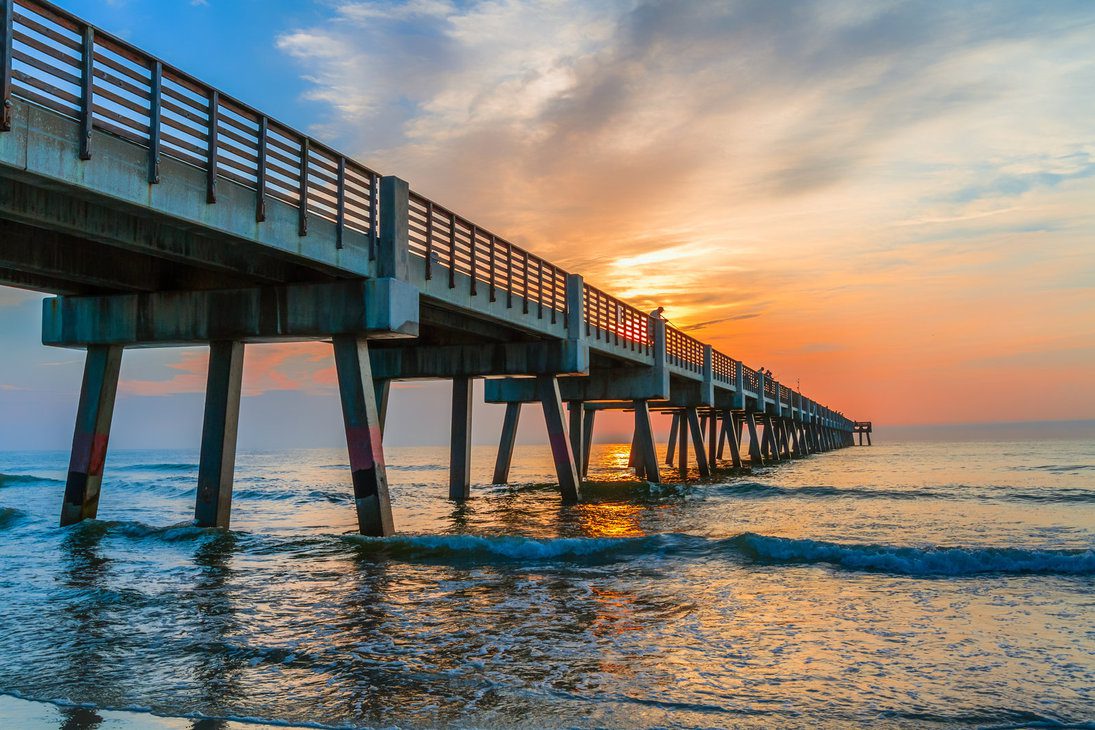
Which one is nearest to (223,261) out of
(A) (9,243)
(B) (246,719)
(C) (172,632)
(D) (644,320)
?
(A) (9,243)

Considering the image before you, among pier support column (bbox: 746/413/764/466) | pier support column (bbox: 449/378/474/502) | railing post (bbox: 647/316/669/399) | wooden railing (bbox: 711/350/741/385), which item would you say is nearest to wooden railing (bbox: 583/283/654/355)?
railing post (bbox: 647/316/669/399)

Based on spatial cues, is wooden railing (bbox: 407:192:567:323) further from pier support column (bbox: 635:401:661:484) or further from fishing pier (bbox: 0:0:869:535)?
pier support column (bbox: 635:401:661:484)

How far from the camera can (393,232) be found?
16.0 meters

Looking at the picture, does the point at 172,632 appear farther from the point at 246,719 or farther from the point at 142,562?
the point at 142,562

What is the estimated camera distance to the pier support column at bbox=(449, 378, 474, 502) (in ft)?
92.4

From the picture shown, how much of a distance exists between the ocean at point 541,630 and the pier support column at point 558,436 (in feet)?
25.3

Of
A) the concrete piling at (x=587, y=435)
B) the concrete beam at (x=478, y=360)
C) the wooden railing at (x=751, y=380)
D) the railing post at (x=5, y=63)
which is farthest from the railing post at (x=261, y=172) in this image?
the wooden railing at (x=751, y=380)

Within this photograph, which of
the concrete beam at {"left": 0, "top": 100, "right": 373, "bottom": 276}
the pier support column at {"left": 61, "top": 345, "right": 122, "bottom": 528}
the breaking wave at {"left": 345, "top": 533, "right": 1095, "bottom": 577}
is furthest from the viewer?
the pier support column at {"left": 61, "top": 345, "right": 122, "bottom": 528}

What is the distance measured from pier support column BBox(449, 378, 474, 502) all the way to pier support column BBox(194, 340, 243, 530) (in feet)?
36.7

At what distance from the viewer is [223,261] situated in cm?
1427

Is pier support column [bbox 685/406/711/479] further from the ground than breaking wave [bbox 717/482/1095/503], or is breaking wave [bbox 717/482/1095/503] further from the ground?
pier support column [bbox 685/406/711/479]

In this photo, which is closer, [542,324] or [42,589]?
[42,589]

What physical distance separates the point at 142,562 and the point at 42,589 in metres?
2.37

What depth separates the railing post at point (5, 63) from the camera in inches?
340
